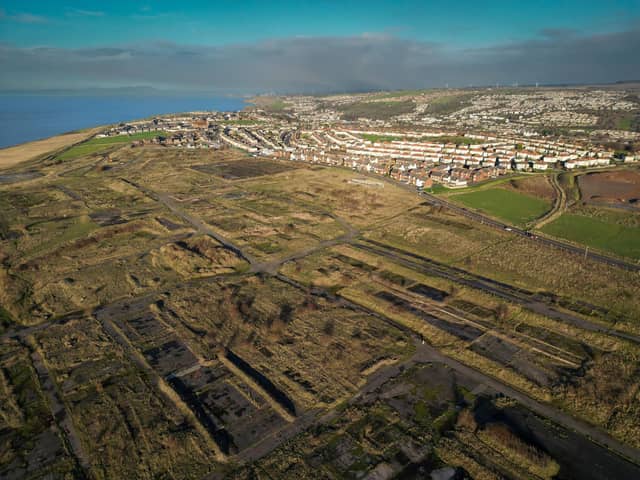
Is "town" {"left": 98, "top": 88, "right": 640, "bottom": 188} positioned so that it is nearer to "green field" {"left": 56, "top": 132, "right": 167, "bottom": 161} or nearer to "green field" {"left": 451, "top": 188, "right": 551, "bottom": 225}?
"green field" {"left": 56, "top": 132, "right": 167, "bottom": 161}

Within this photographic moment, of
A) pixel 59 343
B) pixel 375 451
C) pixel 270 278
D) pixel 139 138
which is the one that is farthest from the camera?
pixel 139 138

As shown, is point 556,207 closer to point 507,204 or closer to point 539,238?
point 507,204

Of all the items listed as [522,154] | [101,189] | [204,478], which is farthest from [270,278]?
[522,154]

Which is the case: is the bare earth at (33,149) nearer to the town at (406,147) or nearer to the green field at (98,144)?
the green field at (98,144)

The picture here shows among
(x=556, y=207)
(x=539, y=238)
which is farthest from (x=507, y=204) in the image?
(x=539, y=238)

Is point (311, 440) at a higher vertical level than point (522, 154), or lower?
lower

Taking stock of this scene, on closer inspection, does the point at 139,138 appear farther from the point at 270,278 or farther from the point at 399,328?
the point at 399,328
